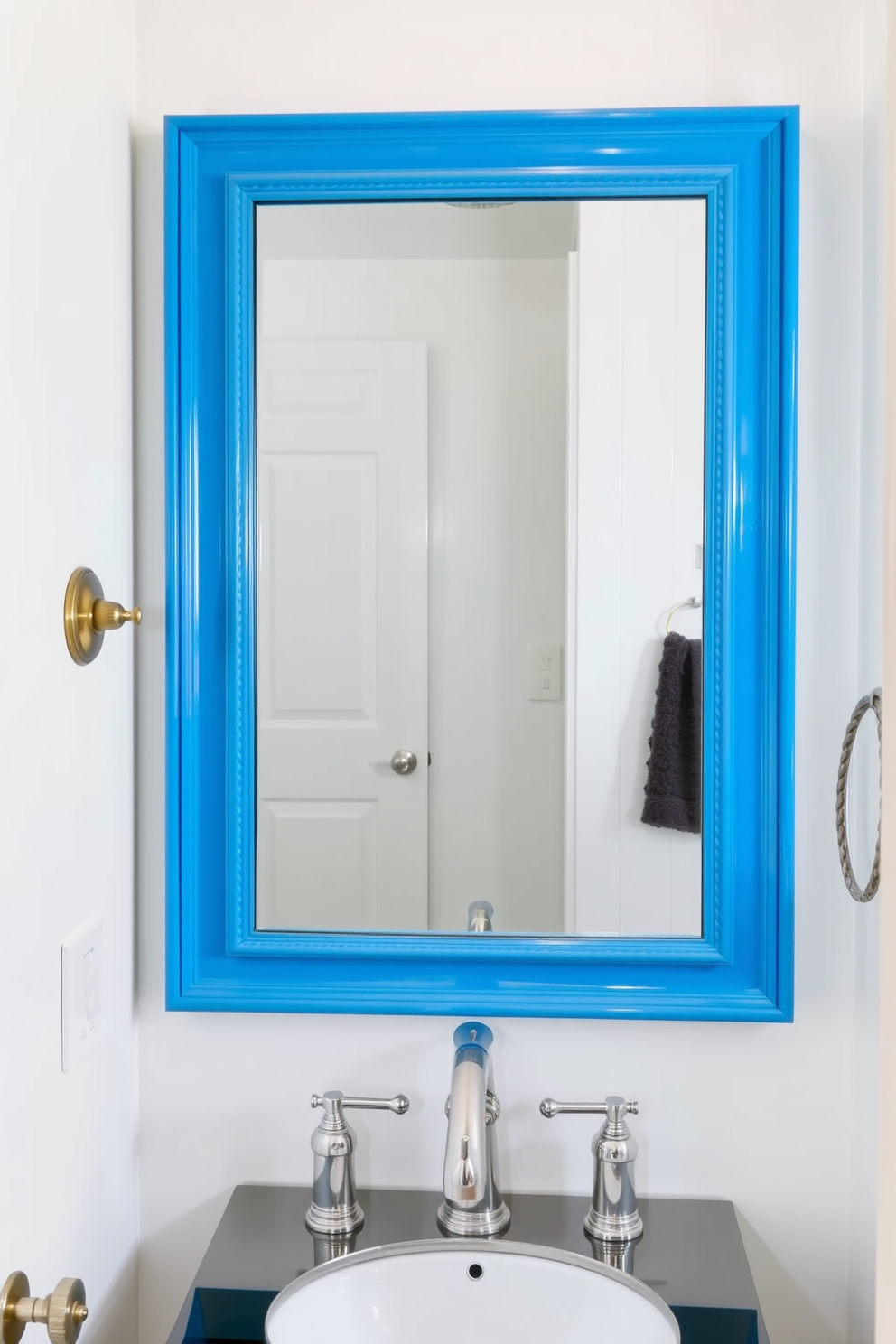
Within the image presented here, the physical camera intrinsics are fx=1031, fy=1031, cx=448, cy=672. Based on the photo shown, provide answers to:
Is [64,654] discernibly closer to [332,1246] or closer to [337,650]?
[337,650]

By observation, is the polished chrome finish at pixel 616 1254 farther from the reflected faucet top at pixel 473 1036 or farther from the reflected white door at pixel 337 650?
the reflected white door at pixel 337 650

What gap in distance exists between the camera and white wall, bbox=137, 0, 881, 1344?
1.06 meters

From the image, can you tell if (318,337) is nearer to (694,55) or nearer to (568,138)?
(568,138)

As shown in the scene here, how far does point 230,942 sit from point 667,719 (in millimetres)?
517

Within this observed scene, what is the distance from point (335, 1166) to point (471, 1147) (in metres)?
0.20

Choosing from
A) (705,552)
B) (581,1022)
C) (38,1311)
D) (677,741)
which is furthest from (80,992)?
(705,552)

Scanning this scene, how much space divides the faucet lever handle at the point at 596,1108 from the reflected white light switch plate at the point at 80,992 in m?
0.44

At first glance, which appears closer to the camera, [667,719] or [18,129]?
[18,129]

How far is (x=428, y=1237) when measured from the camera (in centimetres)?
102

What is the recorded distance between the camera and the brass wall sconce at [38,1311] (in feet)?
2.41

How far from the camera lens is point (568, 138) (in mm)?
1048

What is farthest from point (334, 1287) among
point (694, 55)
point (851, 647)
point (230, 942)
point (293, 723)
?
point (694, 55)

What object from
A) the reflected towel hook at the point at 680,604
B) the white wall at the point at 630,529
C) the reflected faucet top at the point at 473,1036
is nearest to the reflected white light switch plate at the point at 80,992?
the reflected faucet top at the point at 473,1036

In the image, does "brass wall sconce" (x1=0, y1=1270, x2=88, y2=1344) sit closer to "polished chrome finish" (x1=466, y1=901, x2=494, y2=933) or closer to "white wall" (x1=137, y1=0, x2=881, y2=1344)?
"white wall" (x1=137, y1=0, x2=881, y2=1344)
